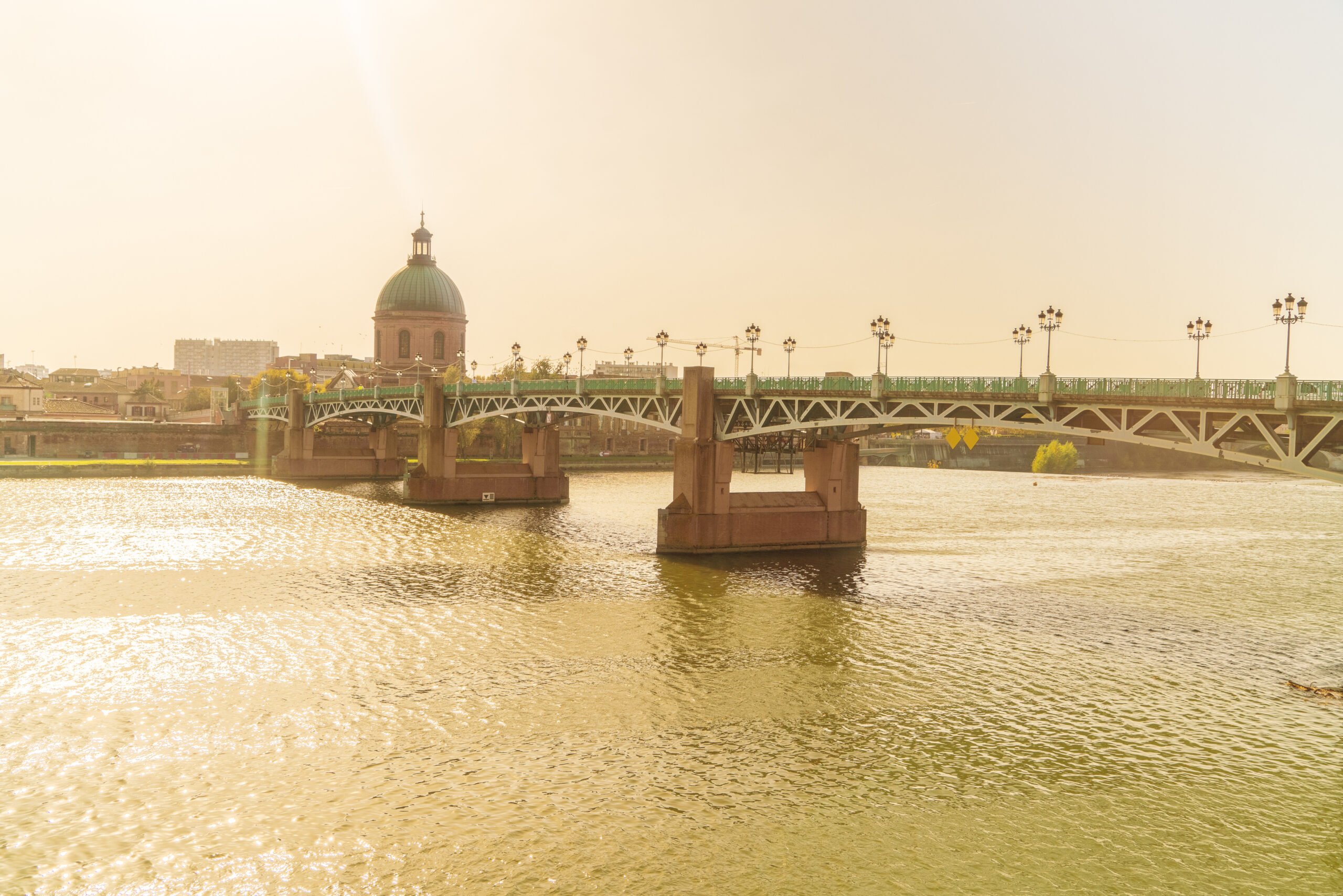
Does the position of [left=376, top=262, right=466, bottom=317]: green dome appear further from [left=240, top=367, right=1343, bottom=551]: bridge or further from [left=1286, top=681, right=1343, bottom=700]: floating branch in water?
[left=1286, top=681, right=1343, bottom=700]: floating branch in water

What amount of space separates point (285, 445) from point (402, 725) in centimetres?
9405

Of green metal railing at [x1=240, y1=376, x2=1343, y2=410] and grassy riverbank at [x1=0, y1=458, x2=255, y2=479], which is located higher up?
green metal railing at [x1=240, y1=376, x2=1343, y2=410]

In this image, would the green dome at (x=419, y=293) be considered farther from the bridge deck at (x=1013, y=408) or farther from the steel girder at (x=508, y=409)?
the bridge deck at (x=1013, y=408)

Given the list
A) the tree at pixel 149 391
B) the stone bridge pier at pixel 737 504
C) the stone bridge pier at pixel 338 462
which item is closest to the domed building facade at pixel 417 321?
the stone bridge pier at pixel 338 462

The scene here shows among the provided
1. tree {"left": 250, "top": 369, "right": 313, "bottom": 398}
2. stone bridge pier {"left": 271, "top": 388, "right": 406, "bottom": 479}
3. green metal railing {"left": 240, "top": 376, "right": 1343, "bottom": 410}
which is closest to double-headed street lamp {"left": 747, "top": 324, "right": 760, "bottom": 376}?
green metal railing {"left": 240, "top": 376, "right": 1343, "bottom": 410}

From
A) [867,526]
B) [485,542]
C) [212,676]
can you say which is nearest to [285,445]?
[485,542]

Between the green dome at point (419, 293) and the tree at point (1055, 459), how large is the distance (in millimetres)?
86290

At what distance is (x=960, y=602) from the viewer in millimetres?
39844

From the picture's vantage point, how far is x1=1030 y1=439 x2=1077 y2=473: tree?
149m

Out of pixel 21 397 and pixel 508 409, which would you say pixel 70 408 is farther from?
pixel 508 409

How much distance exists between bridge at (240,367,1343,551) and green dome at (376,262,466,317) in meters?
46.6

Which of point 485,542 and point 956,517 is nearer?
point 485,542

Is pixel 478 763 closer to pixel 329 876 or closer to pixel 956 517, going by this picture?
Result: pixel 329 876

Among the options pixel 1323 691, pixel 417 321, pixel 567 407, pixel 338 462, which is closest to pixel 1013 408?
pixel 1323 691
